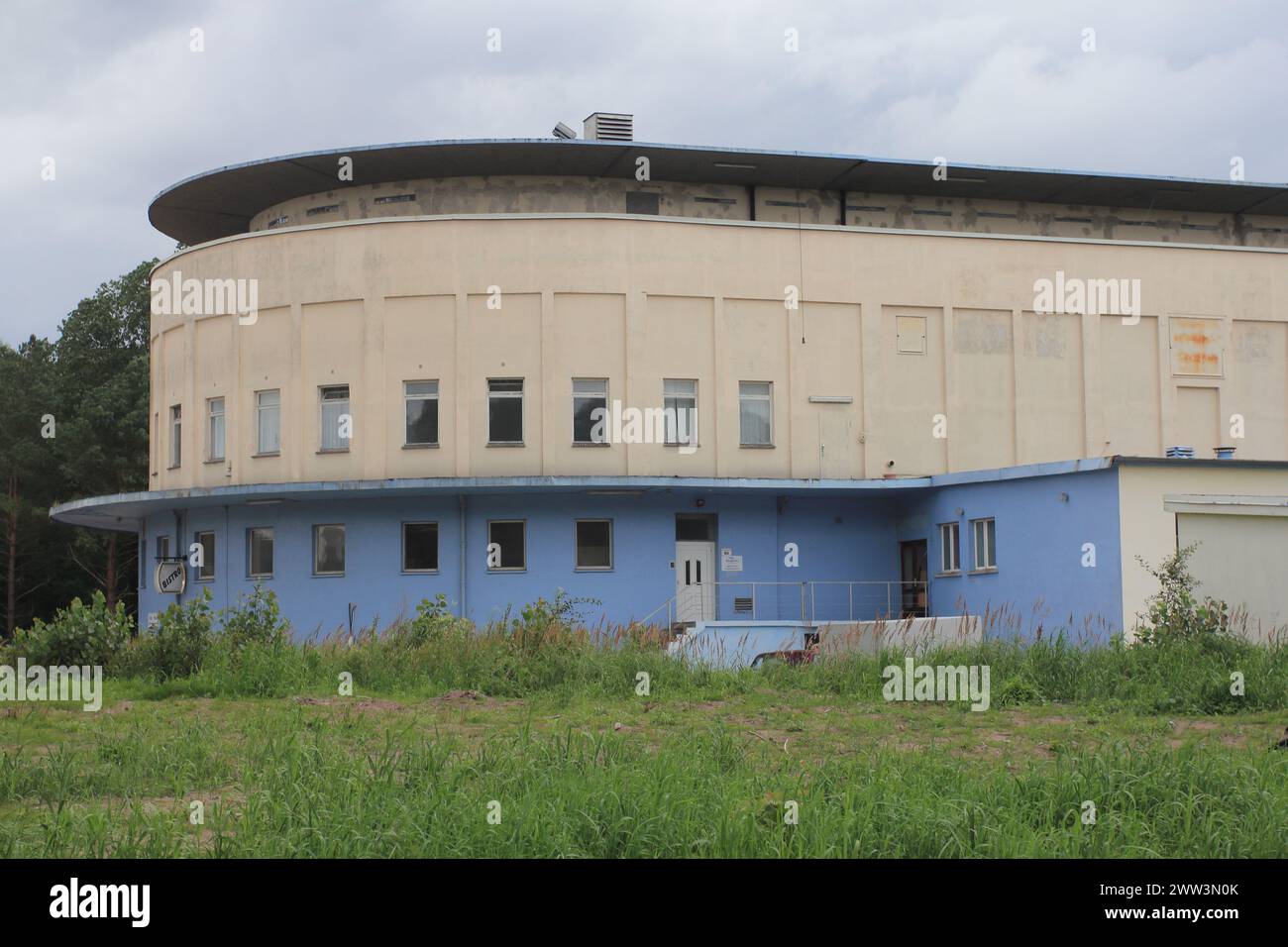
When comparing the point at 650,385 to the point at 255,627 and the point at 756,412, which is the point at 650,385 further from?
the point at 255,627

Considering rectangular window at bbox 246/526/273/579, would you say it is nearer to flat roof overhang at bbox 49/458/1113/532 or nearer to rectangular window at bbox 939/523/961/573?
flat roof overhang at bbox 49/458/1113/532

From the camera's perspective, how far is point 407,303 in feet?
109

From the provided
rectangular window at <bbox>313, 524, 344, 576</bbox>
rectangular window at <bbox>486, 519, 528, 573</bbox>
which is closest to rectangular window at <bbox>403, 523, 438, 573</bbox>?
rectangular window at <bbox>486, 519, 528, 573</bbox>

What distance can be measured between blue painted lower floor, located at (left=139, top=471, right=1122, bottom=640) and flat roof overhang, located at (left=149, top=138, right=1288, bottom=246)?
8476mm

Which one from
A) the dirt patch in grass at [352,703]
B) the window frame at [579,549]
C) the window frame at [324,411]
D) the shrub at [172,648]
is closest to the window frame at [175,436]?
the window frame at [324,411]

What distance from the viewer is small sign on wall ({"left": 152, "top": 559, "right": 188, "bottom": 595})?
3553 centimetres

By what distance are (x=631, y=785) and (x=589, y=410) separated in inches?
974

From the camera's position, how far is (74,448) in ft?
176

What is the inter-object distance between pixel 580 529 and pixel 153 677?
692 inches

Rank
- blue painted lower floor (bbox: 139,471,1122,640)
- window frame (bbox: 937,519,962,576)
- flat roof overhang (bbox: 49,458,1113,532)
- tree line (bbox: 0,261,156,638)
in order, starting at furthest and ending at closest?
tree line (bbox: 0,261,156,638) → blue painted lower floor (bbox: 139,471,1122,640) → window frame (bbox: 937,519,962,576) → flat roof overhang (bbox: 49,458,1113,532)

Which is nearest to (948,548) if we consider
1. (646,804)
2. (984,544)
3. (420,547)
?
(984,544)

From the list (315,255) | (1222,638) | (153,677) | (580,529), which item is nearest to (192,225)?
(315,255)

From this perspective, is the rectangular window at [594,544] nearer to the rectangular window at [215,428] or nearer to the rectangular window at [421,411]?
the rectangular window at [421,411]

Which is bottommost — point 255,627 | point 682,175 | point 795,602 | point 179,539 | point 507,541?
point 795,602
